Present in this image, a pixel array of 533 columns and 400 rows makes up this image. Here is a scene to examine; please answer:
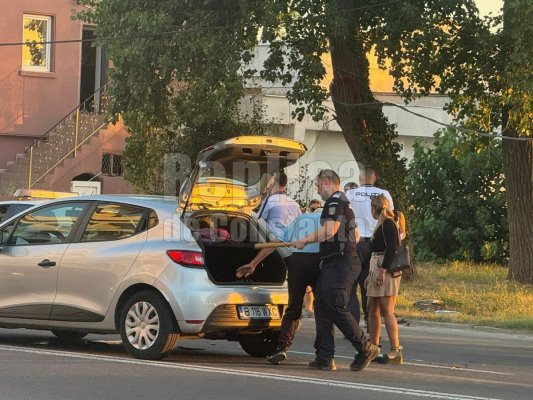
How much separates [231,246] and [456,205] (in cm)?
2039

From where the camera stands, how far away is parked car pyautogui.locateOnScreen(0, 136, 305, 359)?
10.8 m

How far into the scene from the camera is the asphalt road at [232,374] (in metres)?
9.20

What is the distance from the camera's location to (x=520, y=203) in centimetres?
2247

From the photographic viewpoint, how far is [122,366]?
10.5 m

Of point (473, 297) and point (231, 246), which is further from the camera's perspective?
point (473, 297)

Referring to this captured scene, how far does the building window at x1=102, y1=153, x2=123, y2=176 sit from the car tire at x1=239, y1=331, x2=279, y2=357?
2012cm

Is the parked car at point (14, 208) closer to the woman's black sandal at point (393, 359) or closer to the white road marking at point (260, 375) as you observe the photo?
the white road marking at point (260, 375)

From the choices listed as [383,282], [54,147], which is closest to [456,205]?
[54,147]

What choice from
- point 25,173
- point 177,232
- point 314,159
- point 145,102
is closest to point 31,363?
point 177,232

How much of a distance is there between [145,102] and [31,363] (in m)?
11.9

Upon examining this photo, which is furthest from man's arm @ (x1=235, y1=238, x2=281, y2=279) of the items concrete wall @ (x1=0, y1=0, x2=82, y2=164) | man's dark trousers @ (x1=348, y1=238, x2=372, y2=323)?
concrete wall @ (x1=0, y1=0, x2=82, y2=164)

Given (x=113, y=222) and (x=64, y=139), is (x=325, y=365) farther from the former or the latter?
(x=64, y=139)

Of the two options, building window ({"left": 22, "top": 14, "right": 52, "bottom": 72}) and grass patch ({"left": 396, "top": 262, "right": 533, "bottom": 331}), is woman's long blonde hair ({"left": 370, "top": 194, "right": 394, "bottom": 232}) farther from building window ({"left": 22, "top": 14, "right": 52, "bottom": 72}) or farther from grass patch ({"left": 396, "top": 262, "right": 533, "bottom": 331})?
building window ({"left": 22, "top": 14, "right": 52, "bottom": 72})

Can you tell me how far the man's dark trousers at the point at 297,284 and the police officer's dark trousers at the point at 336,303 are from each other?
168 millimetres
